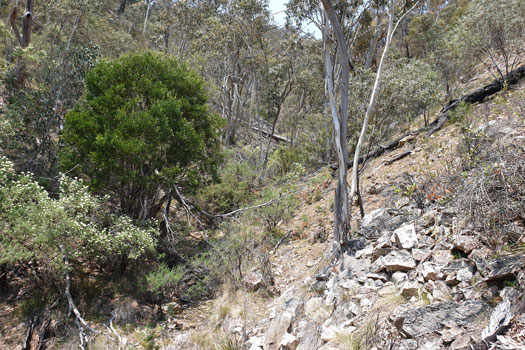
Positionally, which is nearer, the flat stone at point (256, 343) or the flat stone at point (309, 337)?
the flat stone at point (309, 337)

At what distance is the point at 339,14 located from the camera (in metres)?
6.89

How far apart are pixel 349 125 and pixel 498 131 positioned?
3.51 meters

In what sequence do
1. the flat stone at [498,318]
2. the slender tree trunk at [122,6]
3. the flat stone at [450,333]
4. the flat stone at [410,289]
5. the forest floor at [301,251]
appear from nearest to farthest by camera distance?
the flat stone at [498,318], the flat stone at [450,333], the flat stone at [410,289], the forest floor at [301,251], the slender tree trunk at [122,6]

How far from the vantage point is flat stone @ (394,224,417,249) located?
4383mm

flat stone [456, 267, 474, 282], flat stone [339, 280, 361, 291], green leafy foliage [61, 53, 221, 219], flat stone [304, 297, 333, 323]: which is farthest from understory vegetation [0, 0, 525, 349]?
flat stone [339, 280, 361, 291]

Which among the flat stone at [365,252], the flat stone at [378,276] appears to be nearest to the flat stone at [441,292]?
the flat stone at [378,276]

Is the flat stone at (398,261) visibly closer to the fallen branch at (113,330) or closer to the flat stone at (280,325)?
the flat stone at (280,325)

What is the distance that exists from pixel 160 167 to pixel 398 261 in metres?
6.03

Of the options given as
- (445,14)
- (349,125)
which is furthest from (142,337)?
(445,14)

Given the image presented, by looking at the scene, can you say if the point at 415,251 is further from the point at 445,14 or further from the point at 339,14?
the point at 445,14

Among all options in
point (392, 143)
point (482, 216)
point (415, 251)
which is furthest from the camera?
point (392, 143)

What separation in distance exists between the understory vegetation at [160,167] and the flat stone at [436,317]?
90 cm

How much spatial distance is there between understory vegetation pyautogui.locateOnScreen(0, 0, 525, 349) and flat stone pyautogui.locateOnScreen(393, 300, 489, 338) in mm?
900

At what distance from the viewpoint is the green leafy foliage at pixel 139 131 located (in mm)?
7277
